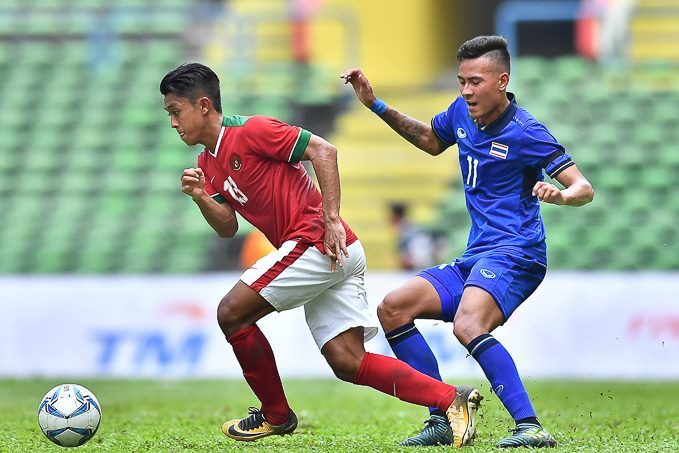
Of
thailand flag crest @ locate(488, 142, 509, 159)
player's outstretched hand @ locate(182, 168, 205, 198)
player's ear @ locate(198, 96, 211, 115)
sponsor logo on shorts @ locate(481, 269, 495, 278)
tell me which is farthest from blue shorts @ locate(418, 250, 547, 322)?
player's ear @ locate(198, 96, 211, 115)

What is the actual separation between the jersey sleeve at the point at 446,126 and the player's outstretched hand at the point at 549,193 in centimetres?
110

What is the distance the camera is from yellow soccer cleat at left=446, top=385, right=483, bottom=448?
6.27 meters

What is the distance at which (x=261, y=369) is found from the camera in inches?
259

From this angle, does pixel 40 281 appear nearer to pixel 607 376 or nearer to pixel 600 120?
pixel 607 376

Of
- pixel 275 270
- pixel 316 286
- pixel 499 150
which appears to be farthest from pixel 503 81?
pixel 275 270

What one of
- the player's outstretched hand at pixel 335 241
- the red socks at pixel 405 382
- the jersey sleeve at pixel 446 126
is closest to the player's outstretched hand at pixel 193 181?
the player's outstretched hand at pixel 335 241

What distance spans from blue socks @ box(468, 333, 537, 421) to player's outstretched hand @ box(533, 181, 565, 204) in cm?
84

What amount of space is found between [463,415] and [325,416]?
258 centimetres

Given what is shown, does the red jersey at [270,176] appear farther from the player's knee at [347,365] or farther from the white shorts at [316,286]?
the player's knee at [347,365]

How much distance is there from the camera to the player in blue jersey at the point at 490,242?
6422 mm

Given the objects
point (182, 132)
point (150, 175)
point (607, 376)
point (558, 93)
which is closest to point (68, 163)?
point (150, 175)

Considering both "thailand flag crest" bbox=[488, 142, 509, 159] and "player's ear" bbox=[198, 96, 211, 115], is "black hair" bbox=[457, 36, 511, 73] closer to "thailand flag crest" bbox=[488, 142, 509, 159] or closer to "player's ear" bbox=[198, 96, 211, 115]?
"thailand flag crest" bbox=[488, 142, 509, 159]

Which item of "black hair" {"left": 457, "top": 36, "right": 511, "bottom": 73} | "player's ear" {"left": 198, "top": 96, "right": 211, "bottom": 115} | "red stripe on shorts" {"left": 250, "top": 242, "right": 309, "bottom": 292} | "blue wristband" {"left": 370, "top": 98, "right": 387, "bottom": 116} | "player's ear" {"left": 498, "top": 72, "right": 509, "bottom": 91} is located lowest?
"red stripe on shorts" {"left": 250, "top": 242, "right": 309, "bottom": 292}

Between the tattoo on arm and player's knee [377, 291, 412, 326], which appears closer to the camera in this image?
player's knee [377, 291, 412, 326]
